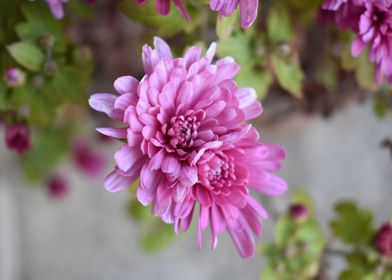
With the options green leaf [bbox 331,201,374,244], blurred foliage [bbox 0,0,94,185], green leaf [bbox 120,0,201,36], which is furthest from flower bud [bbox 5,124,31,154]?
green leaf [bbox 331,201,374,244]

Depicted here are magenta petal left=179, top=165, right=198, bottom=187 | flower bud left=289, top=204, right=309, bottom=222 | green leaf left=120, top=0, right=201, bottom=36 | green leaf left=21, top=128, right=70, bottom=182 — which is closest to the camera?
magenta petal left=179, top=165, right=198, bottom=187

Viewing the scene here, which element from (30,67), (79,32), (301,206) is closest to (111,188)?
(30,67)

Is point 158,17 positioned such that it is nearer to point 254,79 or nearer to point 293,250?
point 254,79

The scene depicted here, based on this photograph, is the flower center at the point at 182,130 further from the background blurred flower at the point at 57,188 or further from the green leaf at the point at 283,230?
the background blurred flower at the point at 57,188

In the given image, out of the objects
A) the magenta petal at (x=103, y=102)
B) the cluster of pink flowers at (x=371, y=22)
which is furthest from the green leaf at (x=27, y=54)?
the cluster of pink flowers at (x=371, y=22)

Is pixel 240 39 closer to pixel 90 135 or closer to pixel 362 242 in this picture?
pixel 362 242

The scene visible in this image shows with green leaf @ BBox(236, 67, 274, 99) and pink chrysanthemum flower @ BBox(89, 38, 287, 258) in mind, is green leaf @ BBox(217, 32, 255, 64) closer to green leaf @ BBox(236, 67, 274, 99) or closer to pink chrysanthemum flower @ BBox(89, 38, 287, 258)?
green leaf @ BBox(236, 67, 274, 99)
